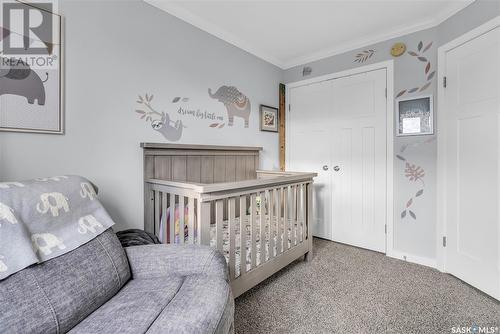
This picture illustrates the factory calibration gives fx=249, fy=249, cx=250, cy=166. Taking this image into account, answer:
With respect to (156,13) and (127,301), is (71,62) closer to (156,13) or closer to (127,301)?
(156,13)

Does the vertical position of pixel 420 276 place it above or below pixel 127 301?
below

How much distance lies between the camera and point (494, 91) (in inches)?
69.5

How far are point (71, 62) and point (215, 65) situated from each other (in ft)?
3.94

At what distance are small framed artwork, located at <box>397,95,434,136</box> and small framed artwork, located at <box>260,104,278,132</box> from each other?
4.40 feet

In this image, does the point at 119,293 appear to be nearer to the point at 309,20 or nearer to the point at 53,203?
the point at 53,203

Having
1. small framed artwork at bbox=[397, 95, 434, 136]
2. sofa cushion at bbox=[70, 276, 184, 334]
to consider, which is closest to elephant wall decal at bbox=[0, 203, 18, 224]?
sofa cushion at bbox=[70, 276, 184, 334]

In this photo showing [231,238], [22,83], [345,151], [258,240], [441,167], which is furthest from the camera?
[345,151]

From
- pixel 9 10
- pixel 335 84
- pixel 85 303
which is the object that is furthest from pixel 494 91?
pixel 9 10

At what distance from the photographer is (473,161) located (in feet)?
6.33

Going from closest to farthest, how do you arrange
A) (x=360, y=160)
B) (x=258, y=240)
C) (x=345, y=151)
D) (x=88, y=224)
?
(x=88, y=224), (x=258, y=240), (x=360, y=160), (x=345, y=151)

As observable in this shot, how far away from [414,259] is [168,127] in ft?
8.36

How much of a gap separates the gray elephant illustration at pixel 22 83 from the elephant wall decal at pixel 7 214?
691 mm

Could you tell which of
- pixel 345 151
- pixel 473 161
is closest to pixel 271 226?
pixel 345 151

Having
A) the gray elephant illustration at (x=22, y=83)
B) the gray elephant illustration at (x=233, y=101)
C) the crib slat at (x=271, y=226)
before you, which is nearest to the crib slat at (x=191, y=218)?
the crib slat at (x=271, y=226)
